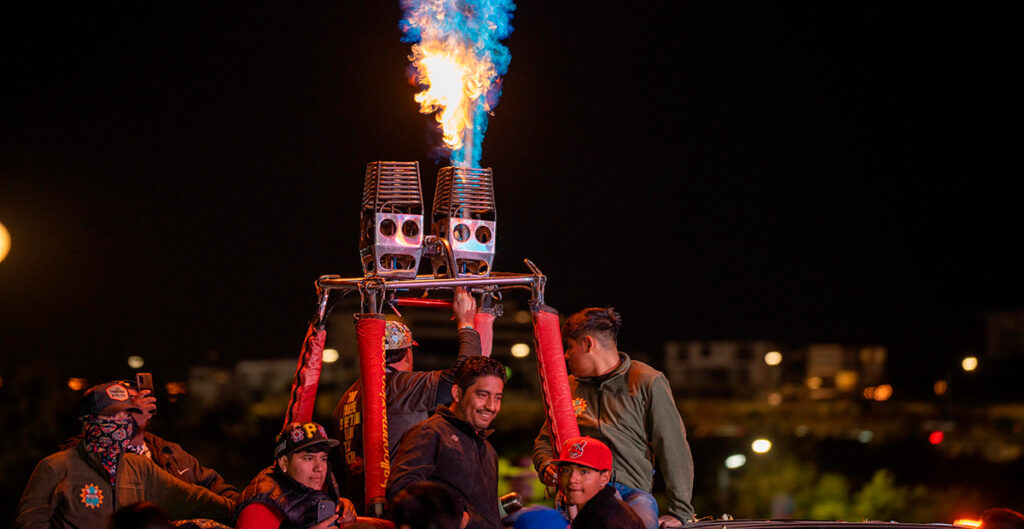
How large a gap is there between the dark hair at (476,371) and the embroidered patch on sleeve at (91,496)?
5.38 ft

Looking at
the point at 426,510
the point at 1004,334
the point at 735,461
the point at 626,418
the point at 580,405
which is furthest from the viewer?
the point at 1004,334

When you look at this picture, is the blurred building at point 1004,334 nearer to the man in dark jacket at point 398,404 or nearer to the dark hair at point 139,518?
the man in dark jacket at point 398,404

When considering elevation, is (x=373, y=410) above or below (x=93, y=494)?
above

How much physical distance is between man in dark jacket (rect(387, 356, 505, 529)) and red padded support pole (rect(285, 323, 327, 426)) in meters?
0.89

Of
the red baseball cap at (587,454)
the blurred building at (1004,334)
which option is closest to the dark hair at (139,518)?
the red baseball cap at (587,454)

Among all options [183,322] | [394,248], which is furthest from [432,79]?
Answer: [183,322]

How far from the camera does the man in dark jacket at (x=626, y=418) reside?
5180 millimetres

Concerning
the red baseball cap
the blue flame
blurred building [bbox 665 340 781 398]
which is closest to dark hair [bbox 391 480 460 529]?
the red baseball cap

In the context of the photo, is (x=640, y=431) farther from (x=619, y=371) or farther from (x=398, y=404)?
(x=398, y=404)

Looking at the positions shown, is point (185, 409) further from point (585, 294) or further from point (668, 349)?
point (668, 349)

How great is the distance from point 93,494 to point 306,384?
3.59 ft

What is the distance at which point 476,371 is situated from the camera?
181 inches

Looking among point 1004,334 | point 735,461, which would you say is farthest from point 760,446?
point 1004,334

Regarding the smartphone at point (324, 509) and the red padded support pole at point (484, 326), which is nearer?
the smartphone at point (324, 509)
